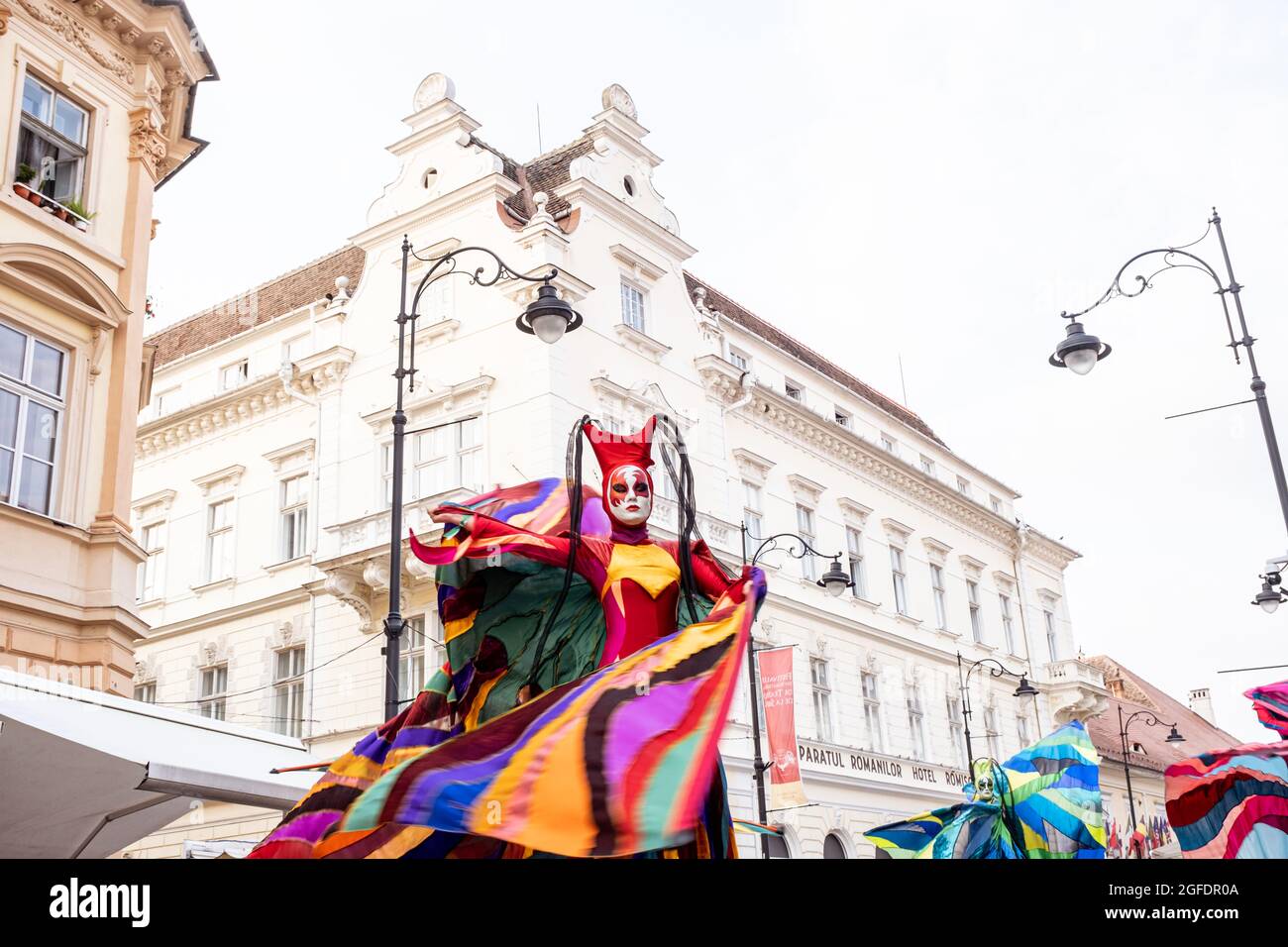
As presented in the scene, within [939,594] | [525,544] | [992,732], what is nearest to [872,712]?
[939,594]

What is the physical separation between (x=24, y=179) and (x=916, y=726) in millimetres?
26410

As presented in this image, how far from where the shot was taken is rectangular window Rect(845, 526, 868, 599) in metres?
33.4

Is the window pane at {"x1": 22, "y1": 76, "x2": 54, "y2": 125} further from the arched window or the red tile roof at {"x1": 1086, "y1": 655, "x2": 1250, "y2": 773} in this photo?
the red tile roof at {"x1": 1086, "y1": 655, "x2": 1250, "y2": 773}

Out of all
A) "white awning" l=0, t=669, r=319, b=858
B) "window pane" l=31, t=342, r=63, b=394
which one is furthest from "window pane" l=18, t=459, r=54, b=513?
"white awning" l=0, t=669, r=319, b=858

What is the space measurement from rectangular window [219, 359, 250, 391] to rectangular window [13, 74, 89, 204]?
16.3m

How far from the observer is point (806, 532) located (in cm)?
3200

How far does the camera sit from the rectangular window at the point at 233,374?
30.9m

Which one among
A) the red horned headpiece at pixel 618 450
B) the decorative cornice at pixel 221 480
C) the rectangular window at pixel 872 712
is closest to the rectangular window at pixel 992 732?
the rectangular window at pixel 872 712

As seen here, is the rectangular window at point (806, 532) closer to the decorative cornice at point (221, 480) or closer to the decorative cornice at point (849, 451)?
the decorative cornice at point (849, 451)

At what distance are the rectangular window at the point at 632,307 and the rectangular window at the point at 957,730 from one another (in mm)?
15009

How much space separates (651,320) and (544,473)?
605cm

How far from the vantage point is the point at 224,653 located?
28422mm

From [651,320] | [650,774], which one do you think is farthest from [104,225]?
[651,320]
